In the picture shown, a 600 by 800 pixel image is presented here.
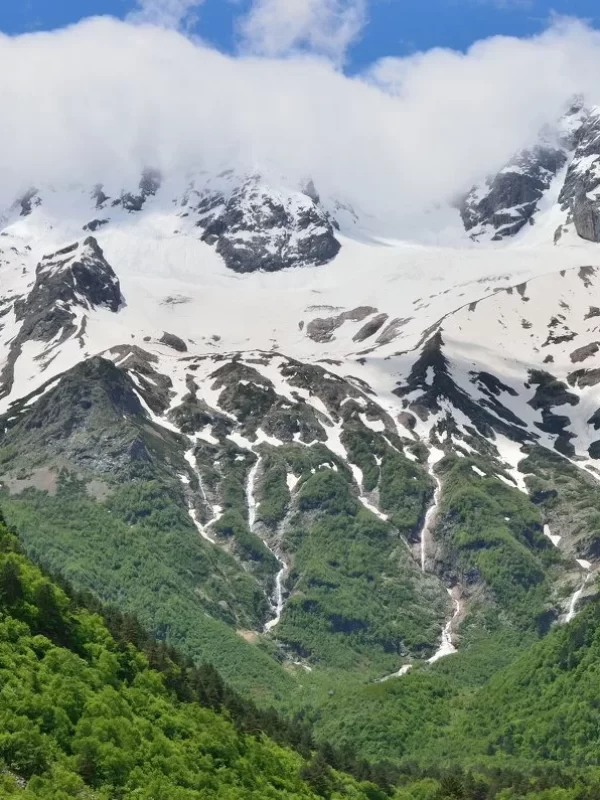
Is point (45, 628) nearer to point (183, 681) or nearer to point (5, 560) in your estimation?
point (5, 560)

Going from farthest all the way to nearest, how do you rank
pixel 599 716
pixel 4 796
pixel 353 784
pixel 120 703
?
pixel 599 716 → pixel 353 784 → pixel 120 703 → pixel 4 796

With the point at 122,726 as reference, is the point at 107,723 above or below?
above

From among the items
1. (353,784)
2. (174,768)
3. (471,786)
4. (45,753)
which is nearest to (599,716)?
(471,786)

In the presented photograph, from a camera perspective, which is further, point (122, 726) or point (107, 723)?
point (122, 726)

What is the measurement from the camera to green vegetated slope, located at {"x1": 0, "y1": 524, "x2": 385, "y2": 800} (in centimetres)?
8944

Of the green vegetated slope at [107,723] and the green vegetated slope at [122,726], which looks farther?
the green vegetated slope at [122,726]

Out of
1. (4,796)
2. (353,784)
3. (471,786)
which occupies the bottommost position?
(471,786)

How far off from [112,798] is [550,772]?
3653 inches

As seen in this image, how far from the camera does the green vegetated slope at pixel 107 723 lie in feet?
293

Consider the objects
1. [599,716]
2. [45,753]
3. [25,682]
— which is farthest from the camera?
[599,716]

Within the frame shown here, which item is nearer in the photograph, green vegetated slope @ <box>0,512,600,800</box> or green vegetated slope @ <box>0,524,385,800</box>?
green vegetated slope @ <box>0,524,385,800</box>

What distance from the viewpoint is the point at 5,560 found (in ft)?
351

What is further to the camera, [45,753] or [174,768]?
[174,768]

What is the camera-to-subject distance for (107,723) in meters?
97.6
